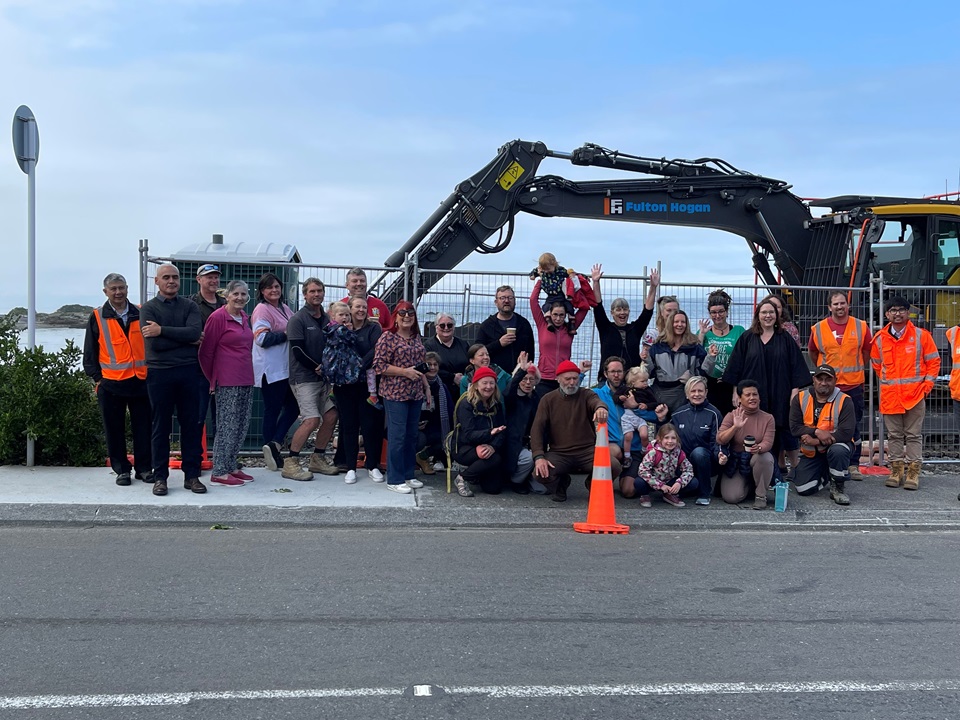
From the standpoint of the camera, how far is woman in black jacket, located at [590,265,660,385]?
10.2 metres

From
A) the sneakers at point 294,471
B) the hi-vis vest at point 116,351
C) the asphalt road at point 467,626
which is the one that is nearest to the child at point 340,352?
the sneakers at point 294,471

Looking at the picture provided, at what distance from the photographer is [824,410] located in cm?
941

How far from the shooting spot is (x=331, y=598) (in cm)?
600

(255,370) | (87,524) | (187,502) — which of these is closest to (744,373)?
(255,370)

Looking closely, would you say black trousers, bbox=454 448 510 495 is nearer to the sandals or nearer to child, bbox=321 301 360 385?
the sandals

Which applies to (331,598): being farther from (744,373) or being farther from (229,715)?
(744,373)

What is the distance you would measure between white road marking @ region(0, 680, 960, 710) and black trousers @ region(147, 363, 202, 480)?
4.49m

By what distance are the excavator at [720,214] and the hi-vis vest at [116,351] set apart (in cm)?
466

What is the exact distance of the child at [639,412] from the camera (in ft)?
30.4

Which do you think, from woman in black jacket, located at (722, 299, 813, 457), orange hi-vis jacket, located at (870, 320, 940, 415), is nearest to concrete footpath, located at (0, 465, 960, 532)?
woman in black jacket, located at (722, 299, 813, 457)

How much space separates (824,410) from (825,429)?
0.19 metres

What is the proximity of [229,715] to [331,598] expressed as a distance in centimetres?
178

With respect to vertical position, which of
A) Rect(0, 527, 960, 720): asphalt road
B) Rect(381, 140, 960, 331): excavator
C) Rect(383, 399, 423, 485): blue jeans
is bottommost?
Rect(0, 527, 960, 720): asphalt road

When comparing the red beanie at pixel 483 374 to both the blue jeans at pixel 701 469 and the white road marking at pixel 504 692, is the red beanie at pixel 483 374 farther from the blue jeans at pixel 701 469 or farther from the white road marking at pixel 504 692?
the white road marking at pixel 504 692
